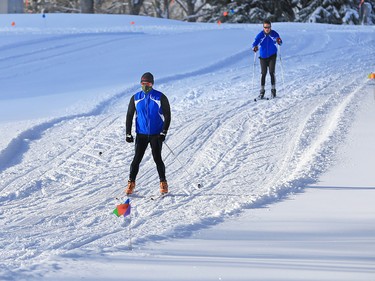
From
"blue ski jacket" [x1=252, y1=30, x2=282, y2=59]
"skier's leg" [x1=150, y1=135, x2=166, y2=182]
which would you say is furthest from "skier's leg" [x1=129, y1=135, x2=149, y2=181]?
"blue ski jacket" [x1=252, y1=30, x2=282, y2=59]

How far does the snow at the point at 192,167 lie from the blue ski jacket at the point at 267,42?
3.60 feet

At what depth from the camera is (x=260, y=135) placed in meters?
15.7

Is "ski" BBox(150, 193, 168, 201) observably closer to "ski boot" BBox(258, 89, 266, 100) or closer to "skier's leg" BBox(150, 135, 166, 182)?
"skier's leg" BBox(150, 135, 166, 182)

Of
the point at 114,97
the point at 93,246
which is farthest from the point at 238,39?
the point at 93,246

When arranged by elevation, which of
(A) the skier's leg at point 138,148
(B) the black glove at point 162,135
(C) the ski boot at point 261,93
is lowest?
(C) the ski boot at point 261,93

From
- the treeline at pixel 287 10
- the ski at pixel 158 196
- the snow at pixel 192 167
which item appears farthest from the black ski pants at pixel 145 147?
the treeline at pixel 287 10

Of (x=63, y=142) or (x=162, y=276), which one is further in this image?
(x=63, y=142)

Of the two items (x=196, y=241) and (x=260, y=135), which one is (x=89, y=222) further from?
(x=260, y=135)

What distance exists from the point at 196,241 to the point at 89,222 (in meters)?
1.78

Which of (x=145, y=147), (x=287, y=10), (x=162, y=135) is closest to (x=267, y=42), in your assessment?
(x=145, y=147)

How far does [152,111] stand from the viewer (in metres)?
11.3

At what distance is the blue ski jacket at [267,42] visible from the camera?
62.0ft

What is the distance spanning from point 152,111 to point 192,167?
2.29 meters

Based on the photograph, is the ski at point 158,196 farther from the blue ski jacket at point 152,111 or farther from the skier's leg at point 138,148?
the blue ski jacket at point 152,111
